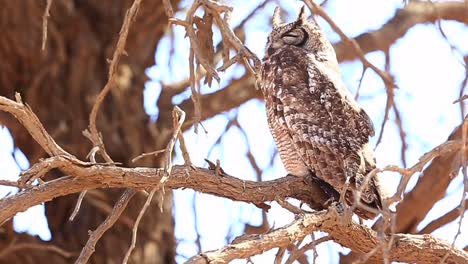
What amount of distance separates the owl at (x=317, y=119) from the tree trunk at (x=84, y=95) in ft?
6.30

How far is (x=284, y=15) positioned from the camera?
5105 millimetres

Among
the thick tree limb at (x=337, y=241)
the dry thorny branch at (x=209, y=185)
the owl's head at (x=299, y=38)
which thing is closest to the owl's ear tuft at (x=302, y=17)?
the owl's head at (x=299, y=38)

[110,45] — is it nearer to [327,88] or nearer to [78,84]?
[78,84]

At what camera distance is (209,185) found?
3178mm

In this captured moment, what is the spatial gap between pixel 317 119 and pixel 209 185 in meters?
0.95

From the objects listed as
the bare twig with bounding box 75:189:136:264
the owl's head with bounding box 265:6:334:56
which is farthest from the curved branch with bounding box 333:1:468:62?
the bare twig with bounding box 75:189:136:264

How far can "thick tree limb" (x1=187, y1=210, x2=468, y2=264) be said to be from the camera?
268 centimetres

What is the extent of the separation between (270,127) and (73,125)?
7.58ft

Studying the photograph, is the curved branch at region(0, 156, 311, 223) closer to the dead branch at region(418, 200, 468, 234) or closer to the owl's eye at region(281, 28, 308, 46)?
the owl's eye at region(281, 28, 308, 46)

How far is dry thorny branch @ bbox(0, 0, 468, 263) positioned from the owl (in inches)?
6.8

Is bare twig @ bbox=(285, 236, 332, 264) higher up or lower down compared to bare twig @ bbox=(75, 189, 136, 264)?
lower down

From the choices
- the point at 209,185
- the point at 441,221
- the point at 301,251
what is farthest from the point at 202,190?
the point at 441,221

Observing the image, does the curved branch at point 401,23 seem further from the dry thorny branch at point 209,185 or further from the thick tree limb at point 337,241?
the thick tree limb at point 337,241

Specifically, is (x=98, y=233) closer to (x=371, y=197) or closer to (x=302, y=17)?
(x=371, y=197)
